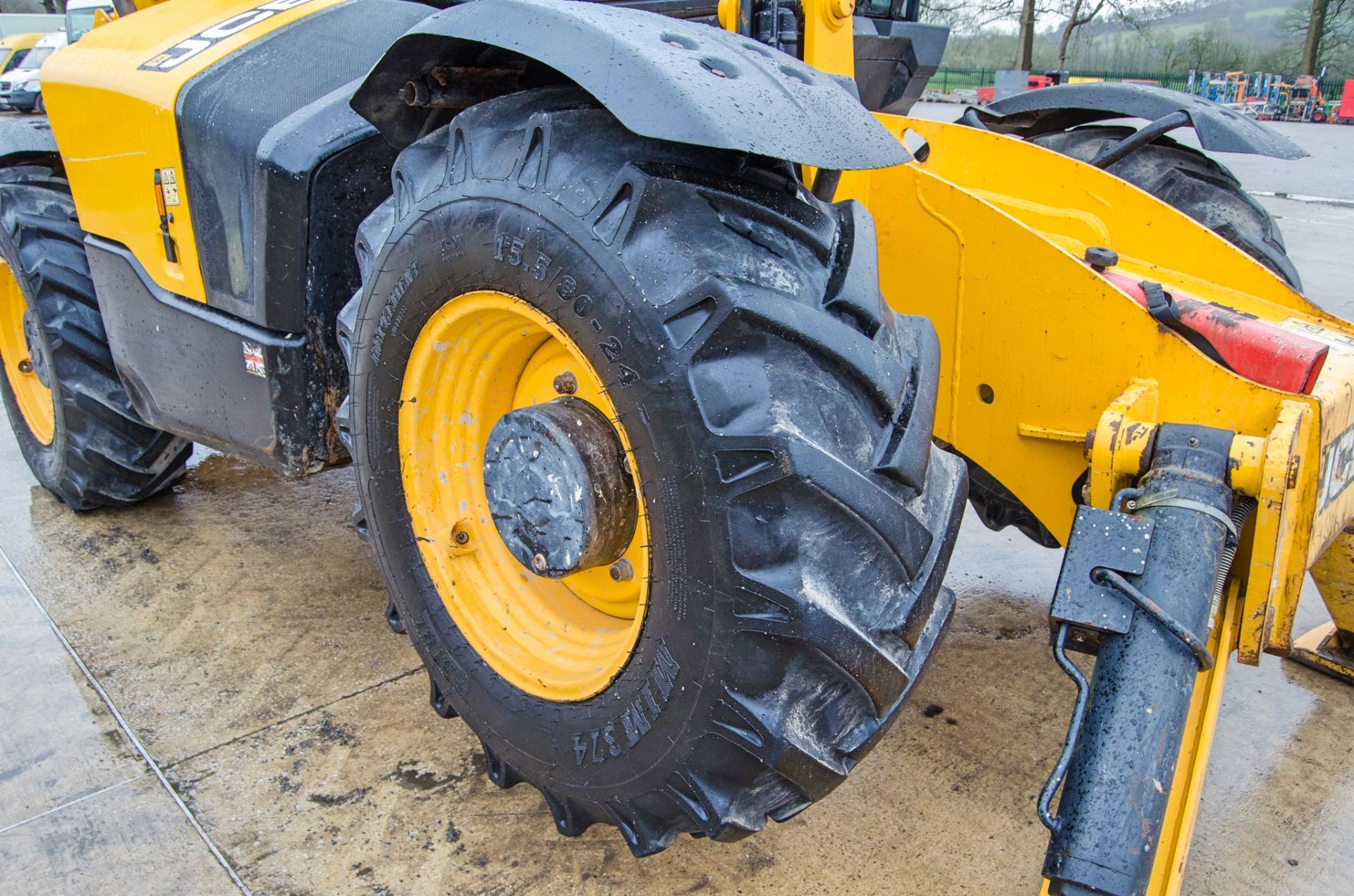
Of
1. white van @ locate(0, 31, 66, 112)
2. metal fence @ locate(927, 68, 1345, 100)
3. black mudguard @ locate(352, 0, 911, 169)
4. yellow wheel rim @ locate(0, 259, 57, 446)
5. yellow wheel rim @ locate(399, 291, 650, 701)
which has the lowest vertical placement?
metal fence @ locate(927, 68, 1345, 100)

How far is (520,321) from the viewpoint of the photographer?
1.95 metres

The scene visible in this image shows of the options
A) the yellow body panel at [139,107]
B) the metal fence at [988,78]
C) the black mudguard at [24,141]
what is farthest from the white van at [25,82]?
the metal fence at [988,78]

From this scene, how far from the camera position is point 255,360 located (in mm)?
2541

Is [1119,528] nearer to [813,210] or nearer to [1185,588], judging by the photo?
[1185,588]

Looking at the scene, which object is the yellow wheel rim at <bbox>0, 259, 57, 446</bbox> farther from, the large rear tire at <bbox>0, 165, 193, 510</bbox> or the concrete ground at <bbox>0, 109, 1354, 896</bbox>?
the concrete ground at <bbox>0, 109, 1354, 896</bbox>

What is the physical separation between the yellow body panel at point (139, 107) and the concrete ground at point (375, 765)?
0.99 metres

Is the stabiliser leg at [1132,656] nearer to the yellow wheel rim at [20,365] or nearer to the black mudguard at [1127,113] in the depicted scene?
the black mudguard at [1127,113]

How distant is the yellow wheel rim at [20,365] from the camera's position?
387 cm

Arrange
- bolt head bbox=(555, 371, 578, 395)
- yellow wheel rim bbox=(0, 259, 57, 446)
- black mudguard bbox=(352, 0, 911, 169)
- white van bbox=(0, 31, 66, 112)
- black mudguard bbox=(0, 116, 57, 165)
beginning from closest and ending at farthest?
black mudguard bbox=(352, 0, 911, 169), bolt head bbox=(555, 371, 578, 395), black mudguard bbox=(0, 116, 57, 165), yellow wheel rim bbox=(0, 259, 57, 446), white van bbox=(0, 31, 66, 112)

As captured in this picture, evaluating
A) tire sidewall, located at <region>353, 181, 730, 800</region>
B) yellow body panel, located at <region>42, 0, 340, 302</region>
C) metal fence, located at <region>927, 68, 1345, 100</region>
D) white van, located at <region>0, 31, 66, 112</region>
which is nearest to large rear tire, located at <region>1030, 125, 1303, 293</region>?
tire sidewall, located at <region>353, 181, 730, 800</region>

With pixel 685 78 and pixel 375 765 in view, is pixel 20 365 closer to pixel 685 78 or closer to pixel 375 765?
pixel 375 765

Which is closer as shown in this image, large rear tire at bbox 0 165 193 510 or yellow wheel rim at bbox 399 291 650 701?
yellow wheel rim at bbox 399 291 650 701

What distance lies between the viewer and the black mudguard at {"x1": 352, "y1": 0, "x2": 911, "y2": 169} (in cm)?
149

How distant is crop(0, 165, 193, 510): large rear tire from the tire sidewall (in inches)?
66.9
